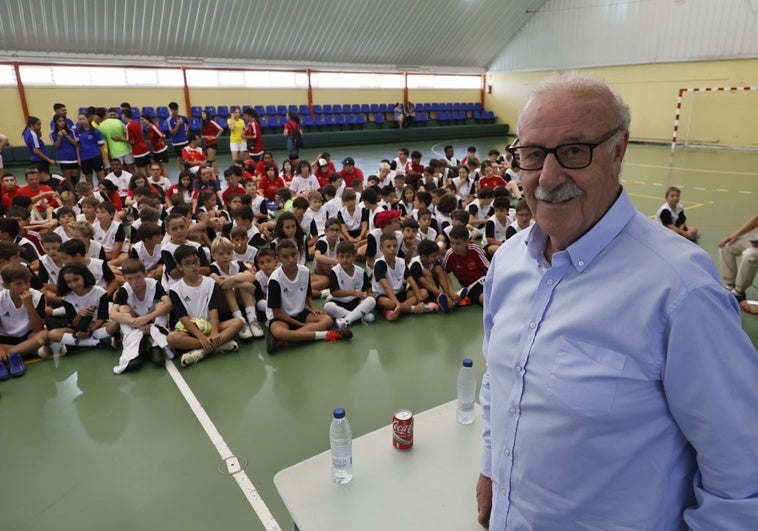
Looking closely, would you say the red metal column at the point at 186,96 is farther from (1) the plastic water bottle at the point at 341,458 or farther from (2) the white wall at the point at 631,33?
(1) the plastic water bottle at the point at 341,458

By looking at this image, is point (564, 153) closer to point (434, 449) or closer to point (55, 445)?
point (434, 449)

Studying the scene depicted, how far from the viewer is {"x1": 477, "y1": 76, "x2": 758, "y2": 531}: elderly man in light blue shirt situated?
0.99 m

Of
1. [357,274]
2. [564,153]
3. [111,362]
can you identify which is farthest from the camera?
[357,274]

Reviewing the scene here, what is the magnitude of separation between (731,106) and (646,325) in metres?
20.0

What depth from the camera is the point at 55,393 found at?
3740 millimetres

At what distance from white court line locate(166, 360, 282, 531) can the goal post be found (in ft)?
56.6

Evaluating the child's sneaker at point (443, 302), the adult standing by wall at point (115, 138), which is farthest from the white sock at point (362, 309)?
the adult standing by wall at point (115, 138)

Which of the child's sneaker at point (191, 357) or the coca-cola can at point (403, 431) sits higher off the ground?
the coca-cola can at point (403, 431)

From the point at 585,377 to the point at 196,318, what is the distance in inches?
→ 154

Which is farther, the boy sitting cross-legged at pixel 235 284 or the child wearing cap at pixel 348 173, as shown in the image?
the child wearing cap at pixel 348 173

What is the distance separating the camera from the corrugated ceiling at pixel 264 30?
13977 millimetres

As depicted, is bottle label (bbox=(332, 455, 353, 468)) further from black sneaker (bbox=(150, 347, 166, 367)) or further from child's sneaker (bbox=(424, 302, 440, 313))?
child's sneaker (bbox=(424, 302, 440, 313))

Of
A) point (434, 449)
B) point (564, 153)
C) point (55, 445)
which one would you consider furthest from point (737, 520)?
point (55, 445)

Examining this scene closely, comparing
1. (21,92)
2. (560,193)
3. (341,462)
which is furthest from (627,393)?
(21,92)
